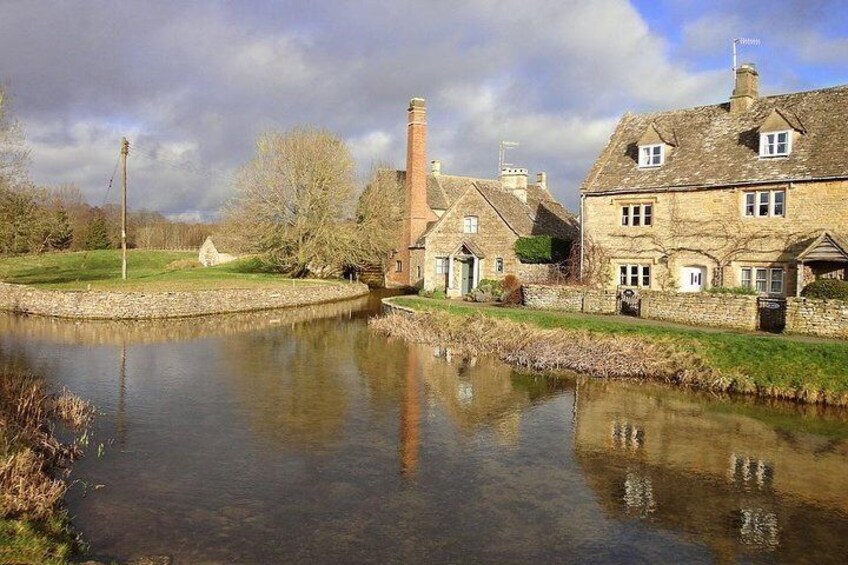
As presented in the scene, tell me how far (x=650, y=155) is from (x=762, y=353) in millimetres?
14787

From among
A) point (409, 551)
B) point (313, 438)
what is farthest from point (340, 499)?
point (313, 438)

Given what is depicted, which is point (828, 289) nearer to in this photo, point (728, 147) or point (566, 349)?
point (728, 147)

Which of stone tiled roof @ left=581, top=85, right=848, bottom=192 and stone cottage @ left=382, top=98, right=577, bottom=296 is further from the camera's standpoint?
stone cottage @ left=382, top=98, right=577, bottom=296

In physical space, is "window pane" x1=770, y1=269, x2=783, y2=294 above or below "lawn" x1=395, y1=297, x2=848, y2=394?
above

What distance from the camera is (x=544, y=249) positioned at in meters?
34.4

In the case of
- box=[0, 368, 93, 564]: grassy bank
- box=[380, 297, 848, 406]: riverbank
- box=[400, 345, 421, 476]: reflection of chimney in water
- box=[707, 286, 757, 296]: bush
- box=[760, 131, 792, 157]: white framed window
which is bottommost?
box=[400, 345, 421, 476]: reflection of chimney in water

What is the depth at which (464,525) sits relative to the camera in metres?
9.52

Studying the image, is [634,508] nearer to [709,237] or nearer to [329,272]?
[709,237]

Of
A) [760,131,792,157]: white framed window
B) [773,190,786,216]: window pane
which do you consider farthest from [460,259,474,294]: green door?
[773,190,786,216]: window pane

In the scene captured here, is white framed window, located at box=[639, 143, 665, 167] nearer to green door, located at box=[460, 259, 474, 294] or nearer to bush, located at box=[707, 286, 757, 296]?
bush, located at box=[707, 286, 757, 296]

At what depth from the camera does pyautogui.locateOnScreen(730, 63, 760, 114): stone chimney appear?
97.2 ft

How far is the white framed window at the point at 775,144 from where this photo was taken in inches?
1046

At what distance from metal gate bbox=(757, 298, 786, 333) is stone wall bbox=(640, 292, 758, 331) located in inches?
9.4

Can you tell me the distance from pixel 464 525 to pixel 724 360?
12561 mm
